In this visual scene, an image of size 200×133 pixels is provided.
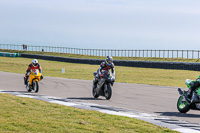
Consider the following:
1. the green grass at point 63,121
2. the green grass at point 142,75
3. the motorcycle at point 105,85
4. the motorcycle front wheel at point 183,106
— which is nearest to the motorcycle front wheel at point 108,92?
the motorcycle at point 105,85

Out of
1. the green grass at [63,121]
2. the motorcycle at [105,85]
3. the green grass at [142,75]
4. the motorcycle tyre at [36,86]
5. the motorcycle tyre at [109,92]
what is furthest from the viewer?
the green grass at [142,75]

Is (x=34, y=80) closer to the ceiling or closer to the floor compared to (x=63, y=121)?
closer to the ceiling

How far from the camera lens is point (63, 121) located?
30.2ft

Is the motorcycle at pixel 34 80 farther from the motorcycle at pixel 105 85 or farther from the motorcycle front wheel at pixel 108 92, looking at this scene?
the motorcycle front wheel at pixel 108 92

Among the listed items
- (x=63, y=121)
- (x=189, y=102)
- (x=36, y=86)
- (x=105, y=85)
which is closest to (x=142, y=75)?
(x=36, y=86)

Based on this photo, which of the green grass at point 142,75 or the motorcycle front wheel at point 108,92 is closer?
the motorcycle front wheel at point 108,92

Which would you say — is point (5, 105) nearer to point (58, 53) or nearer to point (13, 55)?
point (13, 55)

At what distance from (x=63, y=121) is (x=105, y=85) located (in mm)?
6575

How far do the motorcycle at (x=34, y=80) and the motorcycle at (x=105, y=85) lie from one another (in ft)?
11.8

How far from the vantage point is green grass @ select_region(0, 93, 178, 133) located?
822cm

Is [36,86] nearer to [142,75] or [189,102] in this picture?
[189,102]

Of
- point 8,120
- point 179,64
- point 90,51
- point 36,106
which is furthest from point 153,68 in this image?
point 8,120

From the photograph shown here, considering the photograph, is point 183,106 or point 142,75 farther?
point 142,75

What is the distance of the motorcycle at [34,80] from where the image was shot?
18500 millimetres
